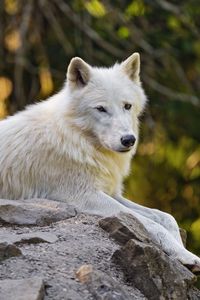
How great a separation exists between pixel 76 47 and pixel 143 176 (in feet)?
8.83

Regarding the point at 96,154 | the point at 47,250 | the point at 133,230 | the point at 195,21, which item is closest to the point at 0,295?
the point at 47,250

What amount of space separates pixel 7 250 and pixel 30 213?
0.89 metres

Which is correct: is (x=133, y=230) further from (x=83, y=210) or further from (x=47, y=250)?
(x=83, y=210)

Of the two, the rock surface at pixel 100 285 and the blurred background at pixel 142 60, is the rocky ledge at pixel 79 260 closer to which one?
the rock surface at pixel 100 285

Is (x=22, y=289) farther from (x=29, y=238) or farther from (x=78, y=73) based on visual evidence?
(x=78, y=73)

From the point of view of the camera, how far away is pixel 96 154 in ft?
25.7

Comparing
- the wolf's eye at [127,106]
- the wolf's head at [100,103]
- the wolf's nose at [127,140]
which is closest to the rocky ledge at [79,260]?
the wolf's nose at [127,140]

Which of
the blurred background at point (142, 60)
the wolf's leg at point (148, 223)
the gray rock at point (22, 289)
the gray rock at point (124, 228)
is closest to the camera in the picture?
the gray rock at point (22, 289)

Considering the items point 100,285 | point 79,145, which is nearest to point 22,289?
point 100,285

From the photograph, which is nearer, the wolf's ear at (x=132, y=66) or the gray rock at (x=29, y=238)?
the gray rock at (x=29, y=238)

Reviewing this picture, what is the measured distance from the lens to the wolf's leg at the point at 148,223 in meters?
6.82

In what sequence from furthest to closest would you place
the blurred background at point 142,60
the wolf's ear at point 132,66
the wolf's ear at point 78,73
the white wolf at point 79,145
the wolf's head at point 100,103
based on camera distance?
the blurred background at point 142,60, the wolf's ear at point 132,66, the wolf's ear at point 78,73, the wolf's head at point 100,103, the white wolf at point 79,145

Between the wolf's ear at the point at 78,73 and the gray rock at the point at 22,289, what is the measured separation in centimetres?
279

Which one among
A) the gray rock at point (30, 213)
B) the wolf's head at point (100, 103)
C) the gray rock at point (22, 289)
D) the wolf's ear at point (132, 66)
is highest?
the wolf's ear at point (132, 66)
